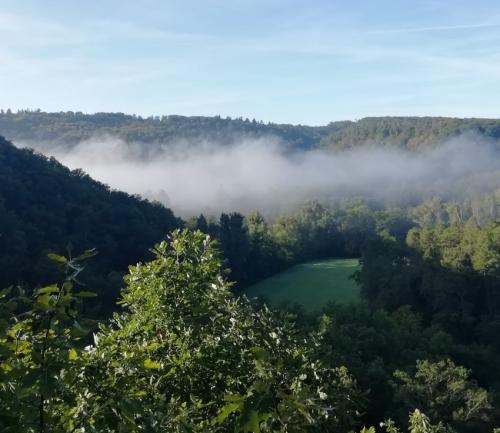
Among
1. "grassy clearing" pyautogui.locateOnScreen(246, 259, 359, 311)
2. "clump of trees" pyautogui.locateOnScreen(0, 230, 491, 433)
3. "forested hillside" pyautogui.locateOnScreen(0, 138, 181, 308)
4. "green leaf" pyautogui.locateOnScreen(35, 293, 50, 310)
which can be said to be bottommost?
"grassy clearing" pyautogui.locateOnScreen(246, 259, 359, 311)

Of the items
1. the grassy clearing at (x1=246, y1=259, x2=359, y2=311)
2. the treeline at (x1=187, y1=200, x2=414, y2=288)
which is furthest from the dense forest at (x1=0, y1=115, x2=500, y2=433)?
the grassy clearing at (x1=246, y1=259, x2=359, y2=311)

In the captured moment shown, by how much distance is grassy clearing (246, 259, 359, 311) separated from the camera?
63213 mm

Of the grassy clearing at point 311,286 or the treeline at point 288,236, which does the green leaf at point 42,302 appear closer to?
the treeline at point 288,236

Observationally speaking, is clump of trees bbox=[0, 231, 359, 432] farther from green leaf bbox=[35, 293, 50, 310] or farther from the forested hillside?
the forested hillside

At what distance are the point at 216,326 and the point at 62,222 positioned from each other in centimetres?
5200

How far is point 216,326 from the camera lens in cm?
686

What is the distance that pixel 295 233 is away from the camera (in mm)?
94438

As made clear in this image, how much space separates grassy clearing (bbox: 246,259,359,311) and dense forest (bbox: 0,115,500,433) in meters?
2.79

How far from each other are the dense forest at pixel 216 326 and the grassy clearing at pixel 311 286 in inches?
110

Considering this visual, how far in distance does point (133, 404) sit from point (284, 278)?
72.8 meters

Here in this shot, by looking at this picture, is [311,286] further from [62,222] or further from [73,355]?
[73,355]

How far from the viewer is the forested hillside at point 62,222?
4569 centimetres

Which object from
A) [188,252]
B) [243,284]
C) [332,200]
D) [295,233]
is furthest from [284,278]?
[332,200]

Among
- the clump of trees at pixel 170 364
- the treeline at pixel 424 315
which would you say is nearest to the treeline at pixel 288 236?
the treeline at pixel 424 315
